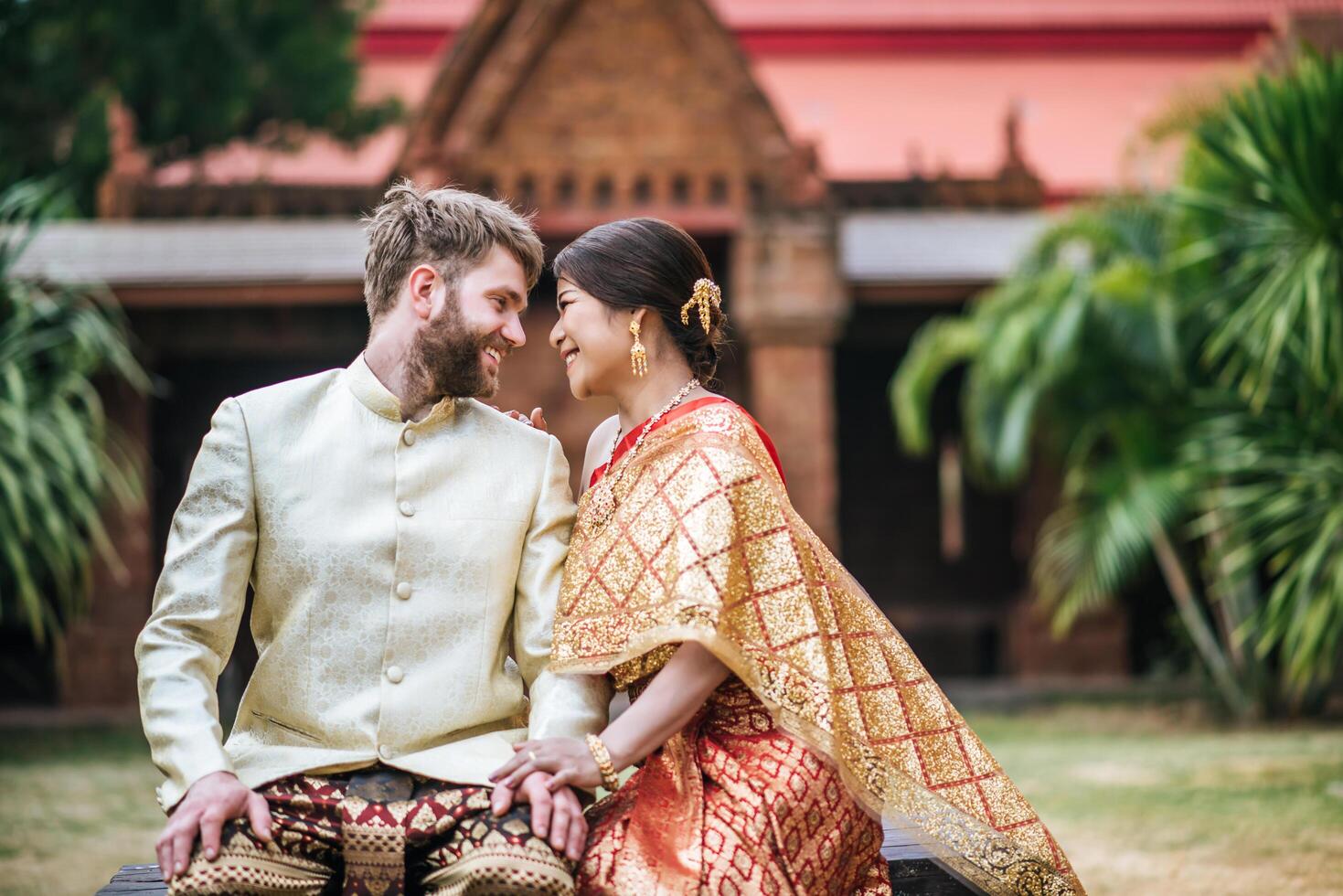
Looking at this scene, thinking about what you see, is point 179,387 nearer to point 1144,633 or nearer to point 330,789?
point 1144,633

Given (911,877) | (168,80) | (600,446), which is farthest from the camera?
(168,80)

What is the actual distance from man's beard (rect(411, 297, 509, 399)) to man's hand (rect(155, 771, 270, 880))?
822mm

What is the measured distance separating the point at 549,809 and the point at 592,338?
0.94 meters

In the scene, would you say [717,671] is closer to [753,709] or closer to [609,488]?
[753,709]

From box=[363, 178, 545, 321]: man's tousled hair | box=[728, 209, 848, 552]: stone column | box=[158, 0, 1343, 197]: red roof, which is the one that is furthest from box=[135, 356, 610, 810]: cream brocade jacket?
box=[158, 0, 1343, 197]: red roof

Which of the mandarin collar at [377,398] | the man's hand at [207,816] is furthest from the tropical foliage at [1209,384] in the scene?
the man's hand at [207,816]

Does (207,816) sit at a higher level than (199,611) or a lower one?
lower

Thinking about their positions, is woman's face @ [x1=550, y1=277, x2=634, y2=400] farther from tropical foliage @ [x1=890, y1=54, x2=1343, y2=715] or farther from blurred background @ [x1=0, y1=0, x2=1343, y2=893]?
tropical foliage @ [x1=890, y1=54, x2=1343, y2=715]

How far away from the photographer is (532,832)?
2.33 m

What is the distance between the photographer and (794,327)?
8602 millimetres

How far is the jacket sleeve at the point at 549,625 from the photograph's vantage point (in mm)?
2529

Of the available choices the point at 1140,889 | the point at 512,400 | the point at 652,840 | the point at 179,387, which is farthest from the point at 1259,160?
the point at 179,387

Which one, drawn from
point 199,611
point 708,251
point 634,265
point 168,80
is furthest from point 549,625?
point 168,80

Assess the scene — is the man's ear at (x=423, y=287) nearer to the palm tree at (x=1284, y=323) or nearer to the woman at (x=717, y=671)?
the woman at (x=717, y=671)
